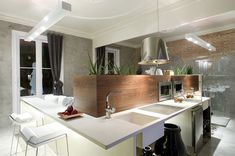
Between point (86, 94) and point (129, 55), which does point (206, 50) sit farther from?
point (86, 94)

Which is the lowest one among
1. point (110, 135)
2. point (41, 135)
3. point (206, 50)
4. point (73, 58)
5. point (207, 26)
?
point (41, 135)

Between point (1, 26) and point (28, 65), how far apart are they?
978mm

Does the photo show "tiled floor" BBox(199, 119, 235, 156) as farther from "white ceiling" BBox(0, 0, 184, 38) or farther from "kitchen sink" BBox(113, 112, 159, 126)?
"white ceiling" BBox(0, 0, 184, 38)

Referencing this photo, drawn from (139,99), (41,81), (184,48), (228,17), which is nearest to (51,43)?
(41,81)

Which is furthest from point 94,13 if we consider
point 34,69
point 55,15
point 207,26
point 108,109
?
point 207,26

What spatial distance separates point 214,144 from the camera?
103 inches

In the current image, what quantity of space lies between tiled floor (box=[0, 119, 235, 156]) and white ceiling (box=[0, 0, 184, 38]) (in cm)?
247

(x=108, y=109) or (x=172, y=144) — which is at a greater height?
(x=108, y=109)

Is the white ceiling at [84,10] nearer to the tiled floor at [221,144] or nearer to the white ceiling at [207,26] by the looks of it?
the white ceiling at [207,26]

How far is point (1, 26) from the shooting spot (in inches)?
123

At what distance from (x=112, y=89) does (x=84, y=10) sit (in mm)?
2045

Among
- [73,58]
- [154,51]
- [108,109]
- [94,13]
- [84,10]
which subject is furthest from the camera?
[73,58]

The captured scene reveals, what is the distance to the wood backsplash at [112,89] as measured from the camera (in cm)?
163

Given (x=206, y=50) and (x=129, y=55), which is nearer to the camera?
(x=206, y=50)
